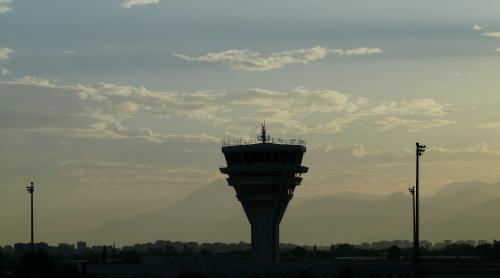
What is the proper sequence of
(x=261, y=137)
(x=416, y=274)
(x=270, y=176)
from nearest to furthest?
(x=416, y=274) → (x=270, y=176) → (x=261, y=137)

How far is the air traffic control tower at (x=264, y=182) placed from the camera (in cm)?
18000

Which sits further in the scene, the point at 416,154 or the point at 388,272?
the point at 388,272

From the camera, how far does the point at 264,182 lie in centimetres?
17912

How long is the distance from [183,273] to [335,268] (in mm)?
25499

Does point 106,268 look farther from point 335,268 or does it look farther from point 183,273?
point 335,268

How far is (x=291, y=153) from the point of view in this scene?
183 metres

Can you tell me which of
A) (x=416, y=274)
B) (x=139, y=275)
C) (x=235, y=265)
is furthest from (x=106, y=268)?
(x=416, y=274)

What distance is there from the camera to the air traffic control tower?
18000 centimetres

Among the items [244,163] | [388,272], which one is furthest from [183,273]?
[388,272]

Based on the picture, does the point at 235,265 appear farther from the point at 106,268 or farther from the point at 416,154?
the point at 416,154

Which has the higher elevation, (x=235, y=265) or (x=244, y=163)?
(x=244, y=163)

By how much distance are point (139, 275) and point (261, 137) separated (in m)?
31.5

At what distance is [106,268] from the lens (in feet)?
648

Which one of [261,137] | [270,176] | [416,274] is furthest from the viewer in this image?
[261,137]
